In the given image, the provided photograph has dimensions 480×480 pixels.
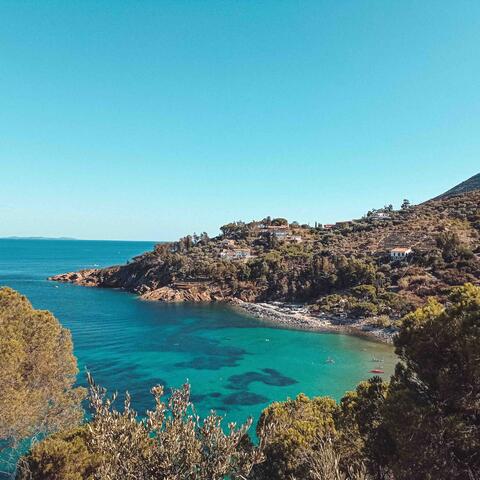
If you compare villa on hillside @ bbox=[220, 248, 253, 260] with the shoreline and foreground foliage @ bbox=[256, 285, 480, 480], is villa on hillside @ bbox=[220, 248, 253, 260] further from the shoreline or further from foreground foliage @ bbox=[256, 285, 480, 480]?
foreground foliage @ bbox=[256, 285, 480, 480]

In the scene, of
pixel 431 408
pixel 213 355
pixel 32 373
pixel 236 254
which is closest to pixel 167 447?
pixel 431 408

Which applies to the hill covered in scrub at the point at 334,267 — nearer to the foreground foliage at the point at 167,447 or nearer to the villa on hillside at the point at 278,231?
the villa on hillside at the point at 278,231

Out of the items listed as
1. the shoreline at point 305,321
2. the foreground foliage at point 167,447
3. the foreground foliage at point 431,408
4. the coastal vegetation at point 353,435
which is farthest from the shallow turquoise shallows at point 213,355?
the foreground foliage at point 167,447

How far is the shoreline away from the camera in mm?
52531

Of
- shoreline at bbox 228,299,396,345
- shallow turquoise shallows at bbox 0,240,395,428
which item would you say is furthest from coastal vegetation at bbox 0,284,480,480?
shoreline at bbox 228,299,396,345

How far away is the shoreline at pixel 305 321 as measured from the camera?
52.5 meters

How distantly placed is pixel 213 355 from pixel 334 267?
37591 millimetres

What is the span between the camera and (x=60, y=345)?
1903 centimetres

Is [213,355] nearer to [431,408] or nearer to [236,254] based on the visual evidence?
[431,408]

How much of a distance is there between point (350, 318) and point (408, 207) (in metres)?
84.7

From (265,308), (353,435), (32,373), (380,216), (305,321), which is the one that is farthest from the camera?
(380,216)

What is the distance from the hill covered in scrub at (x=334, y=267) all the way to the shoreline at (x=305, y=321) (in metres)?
2.14

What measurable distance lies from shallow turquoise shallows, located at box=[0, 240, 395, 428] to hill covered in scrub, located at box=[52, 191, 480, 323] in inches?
456

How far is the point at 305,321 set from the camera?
199 feet
